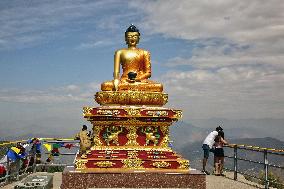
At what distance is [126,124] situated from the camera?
10734mm

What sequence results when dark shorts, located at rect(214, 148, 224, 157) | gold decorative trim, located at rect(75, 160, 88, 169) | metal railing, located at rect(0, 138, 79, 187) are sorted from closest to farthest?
gold decorative trim, located at rect(75, 160, 88, 169) < metal railing, located at rect(0, 138, 79, 187) < dark shorts, located at rect(214, 148, 224, 157)

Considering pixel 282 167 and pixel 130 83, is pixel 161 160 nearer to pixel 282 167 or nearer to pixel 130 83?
pixel 130 83

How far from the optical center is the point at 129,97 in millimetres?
10859

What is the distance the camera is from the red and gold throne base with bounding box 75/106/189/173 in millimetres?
10070

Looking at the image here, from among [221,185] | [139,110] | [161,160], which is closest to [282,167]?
[221,185]

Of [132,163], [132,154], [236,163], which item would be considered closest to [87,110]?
[132,154]

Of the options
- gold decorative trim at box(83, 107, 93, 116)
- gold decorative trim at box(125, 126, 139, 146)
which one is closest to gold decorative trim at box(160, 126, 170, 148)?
gold decorative trim at box(125, 126, 139, 146)

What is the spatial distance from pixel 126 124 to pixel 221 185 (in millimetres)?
4324

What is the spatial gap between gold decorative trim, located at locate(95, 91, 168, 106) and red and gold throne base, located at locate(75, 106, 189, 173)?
1.11 ft

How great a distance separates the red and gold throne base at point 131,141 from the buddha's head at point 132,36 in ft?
7.69

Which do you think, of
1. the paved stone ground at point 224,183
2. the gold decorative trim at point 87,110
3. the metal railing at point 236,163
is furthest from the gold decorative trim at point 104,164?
the metal railing at point 236,163

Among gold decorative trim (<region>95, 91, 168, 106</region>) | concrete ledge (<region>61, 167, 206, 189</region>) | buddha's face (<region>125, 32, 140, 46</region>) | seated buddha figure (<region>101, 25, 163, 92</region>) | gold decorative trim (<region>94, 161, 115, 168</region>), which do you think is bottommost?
concrete ledge (<region>61, 167, 206, 189</region>)

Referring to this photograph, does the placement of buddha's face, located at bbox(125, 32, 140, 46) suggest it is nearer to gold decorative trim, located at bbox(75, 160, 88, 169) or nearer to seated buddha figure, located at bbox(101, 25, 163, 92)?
seated buddha figure, located at bbox(101, 25, 163, 92)

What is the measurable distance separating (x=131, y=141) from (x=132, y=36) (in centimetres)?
315
